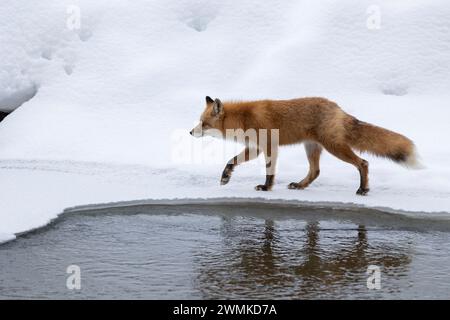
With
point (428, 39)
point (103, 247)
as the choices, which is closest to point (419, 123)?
point (428, 39)

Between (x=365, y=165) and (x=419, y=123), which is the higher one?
→ (x=419, y=123)

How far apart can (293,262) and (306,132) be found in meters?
2.67

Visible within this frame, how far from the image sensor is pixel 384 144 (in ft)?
22.2

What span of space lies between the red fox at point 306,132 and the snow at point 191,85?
0.95ft

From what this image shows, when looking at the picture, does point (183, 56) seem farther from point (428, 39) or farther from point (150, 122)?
point (428, 39)

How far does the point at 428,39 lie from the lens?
9.58 metres

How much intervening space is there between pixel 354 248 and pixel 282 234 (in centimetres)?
63

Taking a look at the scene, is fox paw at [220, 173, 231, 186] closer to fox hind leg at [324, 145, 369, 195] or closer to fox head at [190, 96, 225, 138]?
fox head at [190, 96, 225, 138]

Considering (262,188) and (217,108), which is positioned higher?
(217,108)

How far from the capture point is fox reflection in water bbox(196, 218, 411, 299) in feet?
13.1

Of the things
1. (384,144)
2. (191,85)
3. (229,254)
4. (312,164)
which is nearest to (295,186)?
(312,164)

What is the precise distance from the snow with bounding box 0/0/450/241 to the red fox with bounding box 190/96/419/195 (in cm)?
29

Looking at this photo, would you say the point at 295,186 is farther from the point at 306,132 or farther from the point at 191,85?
the point at 191,85

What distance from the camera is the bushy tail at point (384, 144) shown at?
6.65m
